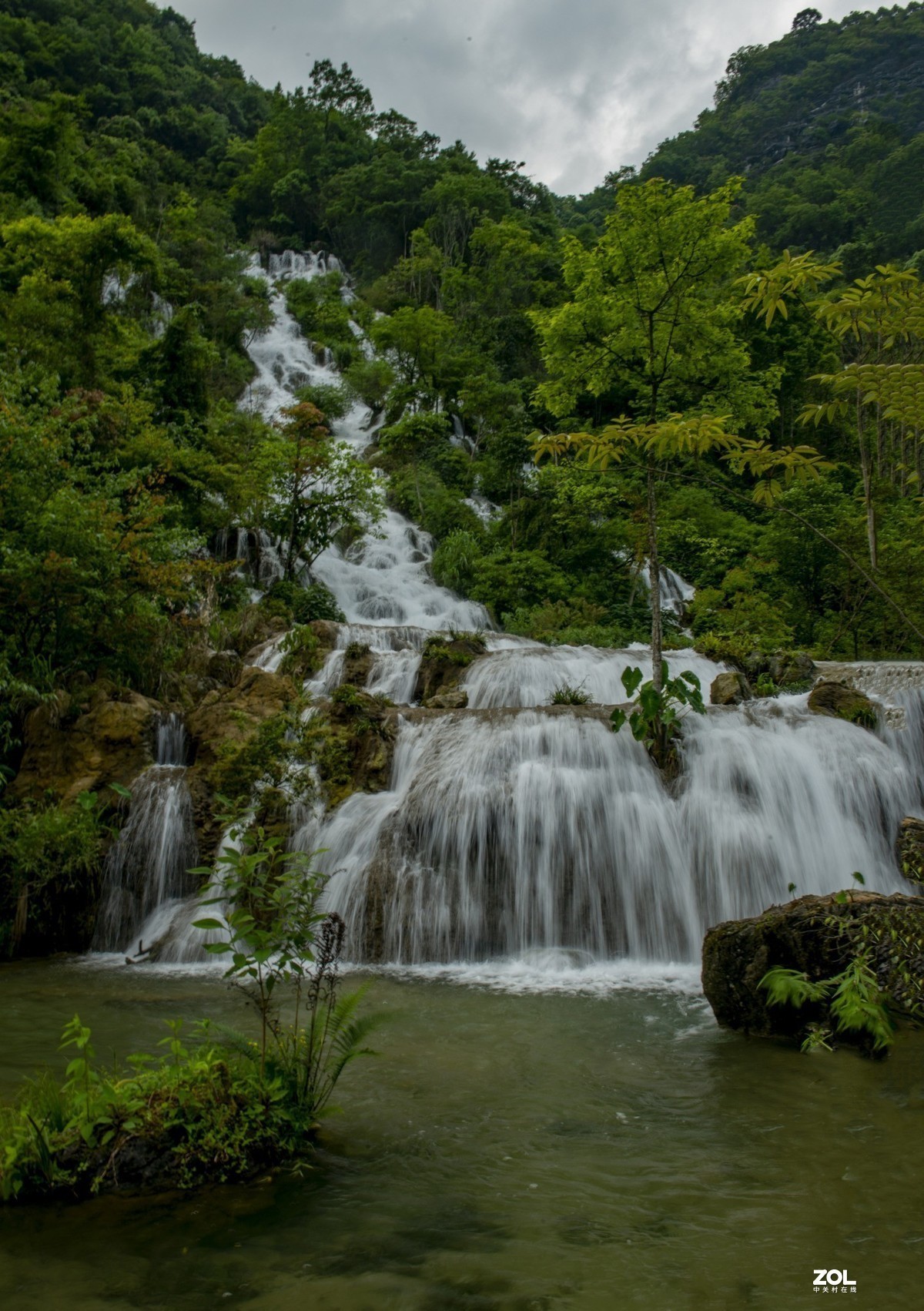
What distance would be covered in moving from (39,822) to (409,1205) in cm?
716

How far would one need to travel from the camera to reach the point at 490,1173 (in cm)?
334

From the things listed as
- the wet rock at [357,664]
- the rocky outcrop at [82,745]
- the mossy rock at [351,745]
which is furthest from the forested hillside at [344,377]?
the mossy rock at [351,745]

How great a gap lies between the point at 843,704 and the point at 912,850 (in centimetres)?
304

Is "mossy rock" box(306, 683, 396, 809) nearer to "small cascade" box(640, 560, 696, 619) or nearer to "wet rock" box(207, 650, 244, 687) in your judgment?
"wet rock" box(207, 650, 244, 687)

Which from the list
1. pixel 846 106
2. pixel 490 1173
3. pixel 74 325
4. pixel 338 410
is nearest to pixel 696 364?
pixel 490 1173

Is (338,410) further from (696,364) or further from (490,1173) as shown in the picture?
(490,1173)

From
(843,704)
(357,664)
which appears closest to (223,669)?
(357,664)

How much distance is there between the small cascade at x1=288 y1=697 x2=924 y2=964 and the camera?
8164mm

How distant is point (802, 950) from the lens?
530 centimetres

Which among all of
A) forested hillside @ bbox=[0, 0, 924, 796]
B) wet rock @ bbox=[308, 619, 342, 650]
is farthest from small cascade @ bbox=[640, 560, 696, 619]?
wet rock @ bbox=[308, 619, 342, 650]

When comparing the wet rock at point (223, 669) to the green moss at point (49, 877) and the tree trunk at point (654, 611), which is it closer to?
the green moss at point (49, 877)

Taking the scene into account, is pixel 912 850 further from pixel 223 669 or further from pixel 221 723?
pixel 223 669

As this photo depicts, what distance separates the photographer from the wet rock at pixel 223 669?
43.7 ft

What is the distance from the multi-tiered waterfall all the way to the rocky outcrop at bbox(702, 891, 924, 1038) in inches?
97.8
